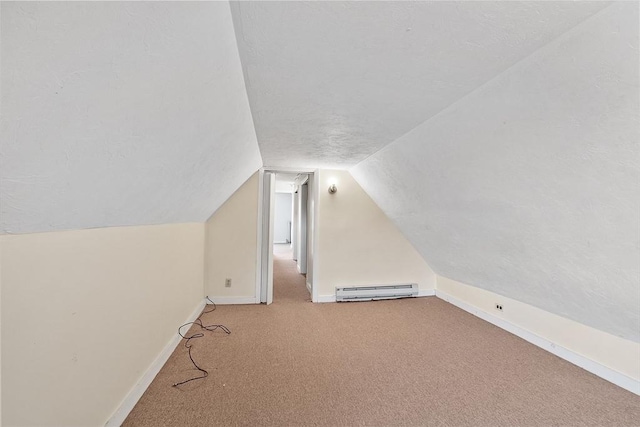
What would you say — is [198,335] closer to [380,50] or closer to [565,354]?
[380,50]

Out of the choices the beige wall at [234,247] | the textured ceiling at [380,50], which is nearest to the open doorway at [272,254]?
the beige wall at [234,247]

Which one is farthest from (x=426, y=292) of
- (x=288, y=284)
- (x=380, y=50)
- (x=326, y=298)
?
(x=380, y=50)

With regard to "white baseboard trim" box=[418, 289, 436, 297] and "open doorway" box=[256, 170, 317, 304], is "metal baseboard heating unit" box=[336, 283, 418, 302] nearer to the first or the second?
"white baseboard trim" box=[418, 289, 436, 297]

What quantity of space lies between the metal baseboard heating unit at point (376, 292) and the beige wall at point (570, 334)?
0.83m

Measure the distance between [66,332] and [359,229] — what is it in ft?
10.1

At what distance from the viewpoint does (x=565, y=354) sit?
2232mm

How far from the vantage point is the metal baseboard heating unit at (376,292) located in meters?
3.59

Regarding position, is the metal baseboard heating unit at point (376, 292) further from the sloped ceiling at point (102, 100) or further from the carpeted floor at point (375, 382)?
the sloped ceiling at point (102, 100)

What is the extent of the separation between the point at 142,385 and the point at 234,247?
1.85m

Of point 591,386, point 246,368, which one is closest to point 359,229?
point 246,368

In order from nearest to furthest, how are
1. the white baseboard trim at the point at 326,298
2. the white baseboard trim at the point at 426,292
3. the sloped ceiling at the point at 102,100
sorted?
1. the sloped ceiling at the point at 102,100
2. the white baseboard trim at the point at 326,298
3. the white baseboard trim at the point at 426,292

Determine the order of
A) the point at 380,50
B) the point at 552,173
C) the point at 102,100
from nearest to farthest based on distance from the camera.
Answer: the point at 102,100
the point at 380,50
the point at 552,173

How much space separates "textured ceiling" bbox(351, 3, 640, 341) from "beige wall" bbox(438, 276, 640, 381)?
10cm

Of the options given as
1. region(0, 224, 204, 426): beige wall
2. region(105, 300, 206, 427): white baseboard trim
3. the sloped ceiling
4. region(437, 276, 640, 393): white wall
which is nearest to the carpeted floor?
region(105, 300, 206, 427): white baseboard trim
